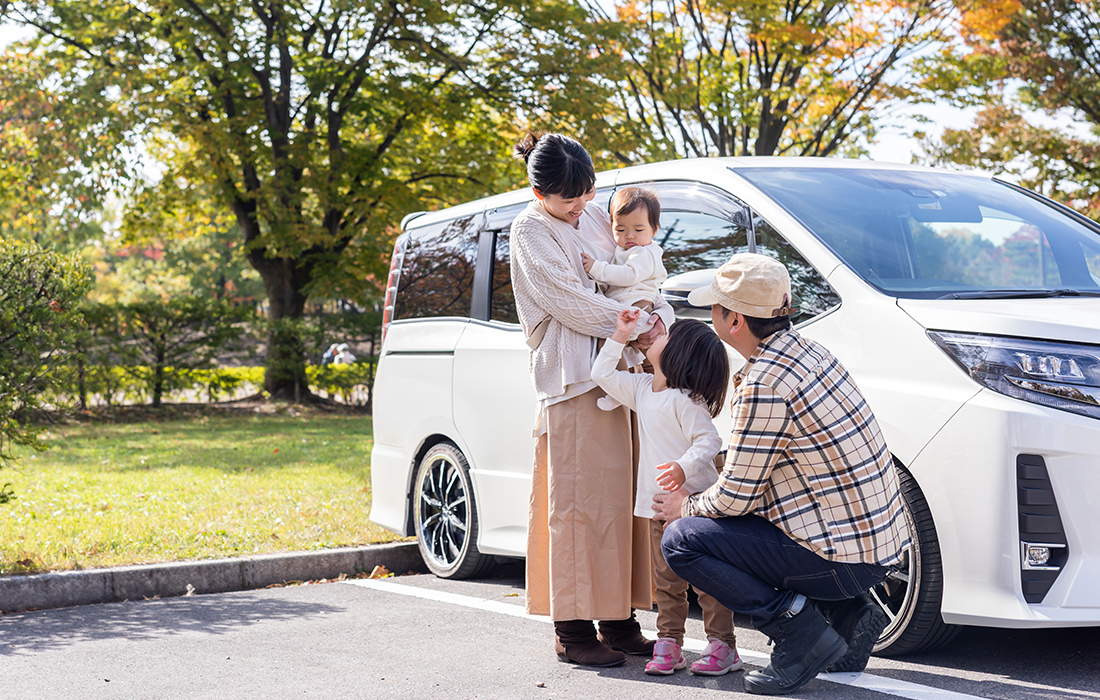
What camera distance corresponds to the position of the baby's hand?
364cm

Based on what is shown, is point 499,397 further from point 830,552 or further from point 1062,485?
point 1062,485

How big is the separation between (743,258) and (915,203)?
1402 millimetres

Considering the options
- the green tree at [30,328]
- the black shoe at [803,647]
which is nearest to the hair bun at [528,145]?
the black shoe at [803,647]

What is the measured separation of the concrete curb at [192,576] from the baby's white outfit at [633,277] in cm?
273

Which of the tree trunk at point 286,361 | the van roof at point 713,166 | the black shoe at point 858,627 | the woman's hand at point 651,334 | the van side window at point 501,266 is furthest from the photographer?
the tree trunk at point 286,361

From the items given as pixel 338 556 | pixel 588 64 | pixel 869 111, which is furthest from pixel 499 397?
pixel 869 111

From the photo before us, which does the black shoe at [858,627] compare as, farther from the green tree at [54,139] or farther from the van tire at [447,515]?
the green tree at [54,139]

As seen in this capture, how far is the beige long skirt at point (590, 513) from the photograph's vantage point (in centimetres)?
393

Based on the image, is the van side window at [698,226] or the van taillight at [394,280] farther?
the van taillight at [394,280]

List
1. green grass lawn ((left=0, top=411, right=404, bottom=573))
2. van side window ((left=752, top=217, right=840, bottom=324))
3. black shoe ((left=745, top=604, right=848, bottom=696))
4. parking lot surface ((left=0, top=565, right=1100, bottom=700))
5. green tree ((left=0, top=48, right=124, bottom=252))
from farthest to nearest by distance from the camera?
green tree ((left=0, top=48, right=124, bottom=252)) → green grass lawn ((left=0, top=411, right=404, bottom=573)) → van side window ((left=752, top=217, right=840, bottom=324)) → parking lot surface ((left=0, top=565, right=1100, bottom=700)) → black shoe ((left=745, top=604, right=848, bottom=696))

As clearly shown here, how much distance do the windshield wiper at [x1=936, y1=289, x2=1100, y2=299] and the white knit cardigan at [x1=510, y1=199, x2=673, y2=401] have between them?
1.07 m

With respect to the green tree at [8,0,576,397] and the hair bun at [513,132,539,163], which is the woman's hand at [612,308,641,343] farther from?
the green tree at [8,0,576,397]

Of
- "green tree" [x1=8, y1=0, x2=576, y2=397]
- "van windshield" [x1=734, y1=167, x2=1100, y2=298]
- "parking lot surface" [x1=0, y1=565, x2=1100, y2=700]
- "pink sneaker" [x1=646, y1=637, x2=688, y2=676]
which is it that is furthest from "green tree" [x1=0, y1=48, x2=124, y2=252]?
"pink sneaker" [x1=646, y1=637, x2=688, y2=676]

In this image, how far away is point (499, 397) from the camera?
529 centimetres
